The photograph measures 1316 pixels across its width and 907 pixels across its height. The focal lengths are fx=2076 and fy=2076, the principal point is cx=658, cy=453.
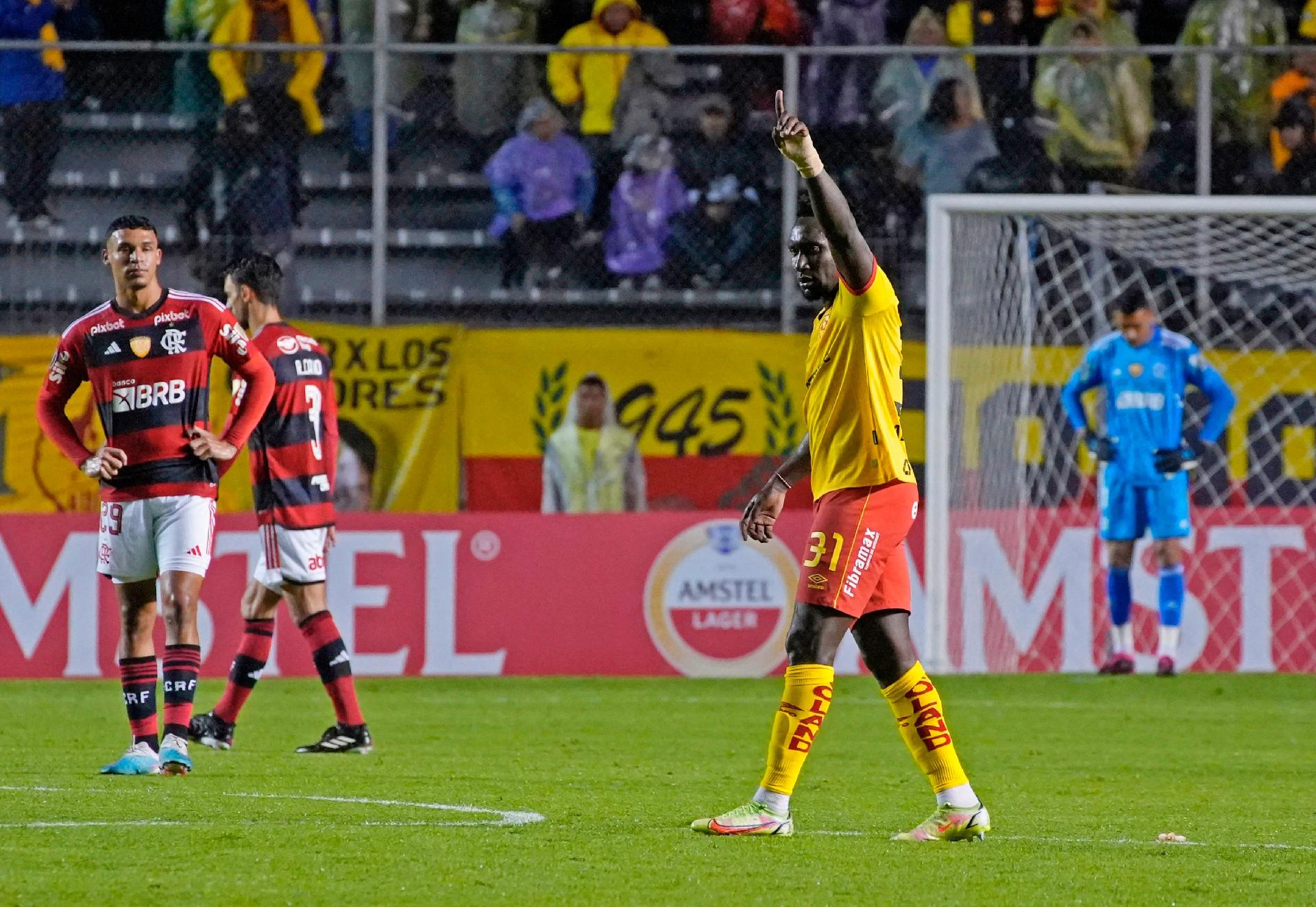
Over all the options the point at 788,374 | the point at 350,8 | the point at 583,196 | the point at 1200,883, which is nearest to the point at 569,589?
the point at 788,374

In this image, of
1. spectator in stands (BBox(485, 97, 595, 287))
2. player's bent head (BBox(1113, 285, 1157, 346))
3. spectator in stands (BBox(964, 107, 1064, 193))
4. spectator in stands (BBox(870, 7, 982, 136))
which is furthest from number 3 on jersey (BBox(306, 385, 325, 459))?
spectator in stands (BBox(964, 107, 1064, 193))

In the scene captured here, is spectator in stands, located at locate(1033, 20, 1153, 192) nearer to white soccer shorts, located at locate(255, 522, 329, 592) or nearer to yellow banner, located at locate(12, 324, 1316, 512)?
yellow banner, located at locate(12, 324, 1316, 512)

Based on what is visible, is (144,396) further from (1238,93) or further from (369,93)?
(1238,93)

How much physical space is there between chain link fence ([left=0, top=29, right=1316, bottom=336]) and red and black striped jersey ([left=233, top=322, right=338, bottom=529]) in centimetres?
483

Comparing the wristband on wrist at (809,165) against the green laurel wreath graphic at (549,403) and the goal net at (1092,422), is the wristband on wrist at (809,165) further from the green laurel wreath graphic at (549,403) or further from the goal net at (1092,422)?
the green laurel wreath graphic at (549,403)

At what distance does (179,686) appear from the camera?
7.45 metres

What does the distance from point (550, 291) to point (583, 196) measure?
72cm

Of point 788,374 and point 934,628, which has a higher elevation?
point 788,374

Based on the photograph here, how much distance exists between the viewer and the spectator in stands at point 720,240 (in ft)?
45.3

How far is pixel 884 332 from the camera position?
5.67 m

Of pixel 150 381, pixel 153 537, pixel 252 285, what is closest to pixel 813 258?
pixel 150 381

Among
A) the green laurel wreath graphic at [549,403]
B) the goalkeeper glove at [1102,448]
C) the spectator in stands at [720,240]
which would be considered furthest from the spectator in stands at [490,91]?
the goalkeeper glove at [1102,448]

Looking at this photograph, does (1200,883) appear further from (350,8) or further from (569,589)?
(350,8)

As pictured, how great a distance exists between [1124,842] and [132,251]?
3915 mm
